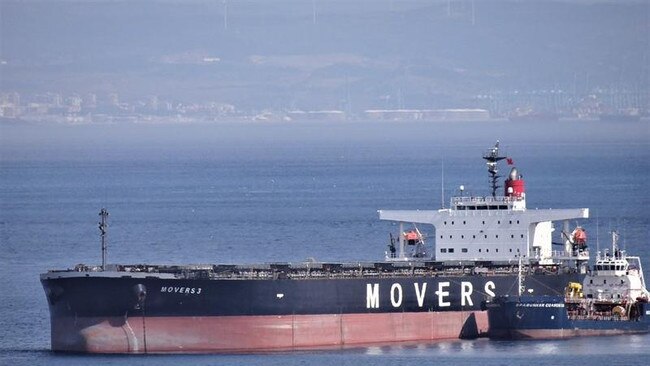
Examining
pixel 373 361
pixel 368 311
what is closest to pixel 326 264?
pixel 368 311

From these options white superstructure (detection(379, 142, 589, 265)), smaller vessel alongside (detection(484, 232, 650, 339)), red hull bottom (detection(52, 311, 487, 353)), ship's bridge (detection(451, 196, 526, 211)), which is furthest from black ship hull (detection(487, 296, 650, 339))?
ship's bridge (detection(451, 196, 526, 211))

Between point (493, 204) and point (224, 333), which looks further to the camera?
point (493, 204)

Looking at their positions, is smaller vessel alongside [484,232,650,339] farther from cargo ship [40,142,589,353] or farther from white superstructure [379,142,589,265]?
white superstructure [379,142,589,265]

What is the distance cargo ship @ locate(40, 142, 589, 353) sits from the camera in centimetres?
5984

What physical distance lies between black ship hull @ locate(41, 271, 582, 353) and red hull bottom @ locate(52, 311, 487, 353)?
0.10 ft

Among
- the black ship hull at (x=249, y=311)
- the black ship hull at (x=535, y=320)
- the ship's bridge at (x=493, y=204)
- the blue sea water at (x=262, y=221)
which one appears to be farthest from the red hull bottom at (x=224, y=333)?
the ship's bridge at (x=493, y=204)

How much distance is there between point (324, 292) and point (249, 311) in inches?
104

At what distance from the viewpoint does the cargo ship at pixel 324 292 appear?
59.8m

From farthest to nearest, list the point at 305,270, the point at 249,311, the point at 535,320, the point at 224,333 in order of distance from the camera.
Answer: the point at 305,270, the point at 535,320, the point at 249,311, the point at 224,333

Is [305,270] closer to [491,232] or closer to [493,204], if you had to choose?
[491,232]

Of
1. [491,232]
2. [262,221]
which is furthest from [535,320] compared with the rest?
[262,221]

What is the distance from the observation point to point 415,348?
61.4 meters

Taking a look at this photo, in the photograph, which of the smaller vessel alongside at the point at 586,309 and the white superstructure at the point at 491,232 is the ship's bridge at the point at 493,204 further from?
the smaller vessel alongside at the point at 586,309

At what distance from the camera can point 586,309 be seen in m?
64.2
